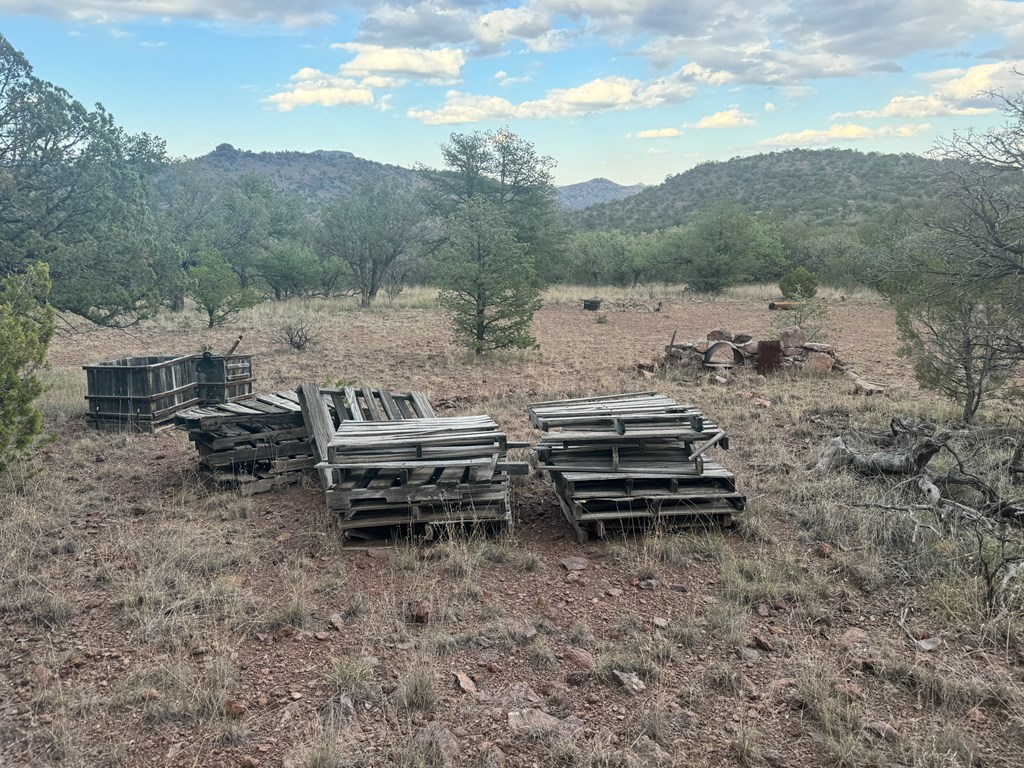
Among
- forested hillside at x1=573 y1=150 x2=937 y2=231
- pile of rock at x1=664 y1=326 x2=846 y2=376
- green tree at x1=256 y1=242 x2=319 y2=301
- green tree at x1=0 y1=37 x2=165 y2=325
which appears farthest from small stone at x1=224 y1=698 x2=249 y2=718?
forested hillside at x1=573 y1=150 x2=937 y2=231

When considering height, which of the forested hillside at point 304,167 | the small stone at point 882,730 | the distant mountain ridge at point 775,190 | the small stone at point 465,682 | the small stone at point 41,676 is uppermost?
the forested hillside at point 304,167

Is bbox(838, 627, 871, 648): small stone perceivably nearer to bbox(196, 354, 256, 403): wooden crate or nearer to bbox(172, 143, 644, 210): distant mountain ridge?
bbox(196, 354, 256, 403): wooden crate

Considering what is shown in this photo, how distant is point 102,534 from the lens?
5309 millimetres

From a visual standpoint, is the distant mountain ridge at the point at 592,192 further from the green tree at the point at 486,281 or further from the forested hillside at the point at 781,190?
the green tree at the point at 486,281

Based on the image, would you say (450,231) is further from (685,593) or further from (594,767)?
(594,767)

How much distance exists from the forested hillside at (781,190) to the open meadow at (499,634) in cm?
4581

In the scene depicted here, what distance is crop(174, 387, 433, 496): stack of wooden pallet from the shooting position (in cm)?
638

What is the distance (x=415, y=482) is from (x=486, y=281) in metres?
9.44

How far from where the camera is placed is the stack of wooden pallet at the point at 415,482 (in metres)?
5.10

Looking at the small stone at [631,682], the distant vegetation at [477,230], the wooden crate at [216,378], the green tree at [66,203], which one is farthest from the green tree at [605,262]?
the small stone at [631,682]

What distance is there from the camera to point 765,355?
12.3 meters

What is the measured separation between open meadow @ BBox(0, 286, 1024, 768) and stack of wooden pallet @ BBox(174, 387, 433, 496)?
0.72 ft

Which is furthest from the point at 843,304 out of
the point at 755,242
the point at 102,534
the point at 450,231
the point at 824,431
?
the point at 102,534

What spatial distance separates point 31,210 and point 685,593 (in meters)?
11.3
